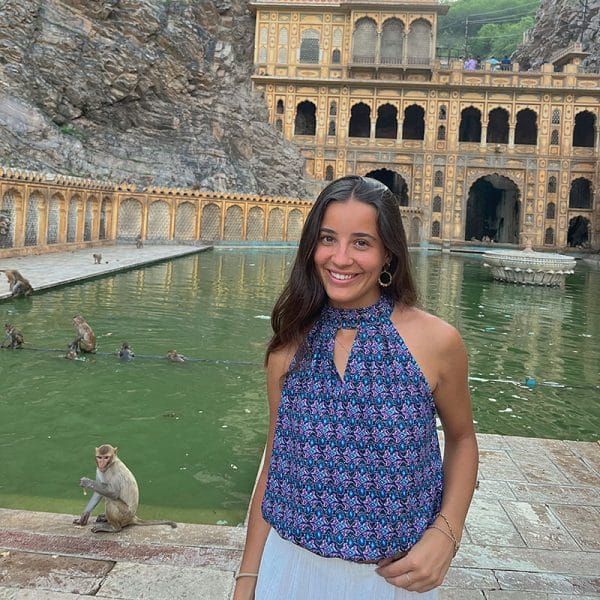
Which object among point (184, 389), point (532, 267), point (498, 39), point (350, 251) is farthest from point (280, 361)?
point (498, 39)

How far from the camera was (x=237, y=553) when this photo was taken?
3.13 m

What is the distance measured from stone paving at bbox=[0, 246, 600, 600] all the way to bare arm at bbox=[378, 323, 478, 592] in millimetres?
1416

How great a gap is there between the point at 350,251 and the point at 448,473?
0.66 metres

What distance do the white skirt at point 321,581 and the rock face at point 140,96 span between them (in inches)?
1069

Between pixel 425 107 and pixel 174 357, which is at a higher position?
pixel 425 107

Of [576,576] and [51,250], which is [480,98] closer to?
[51,250]

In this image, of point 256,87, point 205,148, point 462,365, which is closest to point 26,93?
point 205,148

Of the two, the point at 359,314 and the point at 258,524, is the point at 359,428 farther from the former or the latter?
the point at 258,524

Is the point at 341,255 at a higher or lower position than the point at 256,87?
lower

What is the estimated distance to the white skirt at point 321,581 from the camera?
150 cm

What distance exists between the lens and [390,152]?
40219mm

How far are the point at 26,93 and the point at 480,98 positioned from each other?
2717 centimetres

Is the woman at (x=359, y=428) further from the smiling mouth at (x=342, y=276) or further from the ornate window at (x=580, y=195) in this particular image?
the ornate window at (x=580, y=195)

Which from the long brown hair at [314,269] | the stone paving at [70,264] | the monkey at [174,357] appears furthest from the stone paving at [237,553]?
the stone paving at [70,264]
